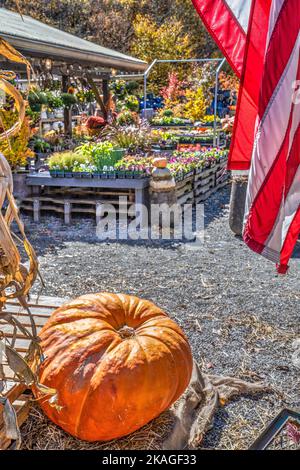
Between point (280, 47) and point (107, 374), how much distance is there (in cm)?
159

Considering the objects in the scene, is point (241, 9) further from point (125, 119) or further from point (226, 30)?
point (125, 119)

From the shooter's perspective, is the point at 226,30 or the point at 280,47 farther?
the point at 226,30

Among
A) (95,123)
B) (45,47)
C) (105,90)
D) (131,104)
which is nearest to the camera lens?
(45,47)

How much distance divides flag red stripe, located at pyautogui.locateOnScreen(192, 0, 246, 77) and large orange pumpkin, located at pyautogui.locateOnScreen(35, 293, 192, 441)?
1.59m

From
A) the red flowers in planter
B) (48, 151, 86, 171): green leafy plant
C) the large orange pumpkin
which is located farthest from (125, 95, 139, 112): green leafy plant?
the large orange pumpkin

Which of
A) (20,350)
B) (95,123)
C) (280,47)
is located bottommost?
(20,350)

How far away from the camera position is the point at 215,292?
490 cm

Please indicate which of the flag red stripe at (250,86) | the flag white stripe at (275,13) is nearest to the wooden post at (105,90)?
the flag red stripe at (250,86)

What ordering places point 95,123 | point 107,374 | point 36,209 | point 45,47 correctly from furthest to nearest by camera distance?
point 95,123, point 45,47, point 36,209, point 107,374

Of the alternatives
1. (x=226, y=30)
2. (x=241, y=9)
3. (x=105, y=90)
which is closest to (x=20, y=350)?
(x=226, y=30)

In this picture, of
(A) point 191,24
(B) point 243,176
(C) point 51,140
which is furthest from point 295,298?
(A) point 191,24

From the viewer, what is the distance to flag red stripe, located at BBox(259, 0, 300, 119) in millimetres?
2084

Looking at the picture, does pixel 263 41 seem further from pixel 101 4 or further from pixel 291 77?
pixel 101 4

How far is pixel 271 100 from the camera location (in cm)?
213
